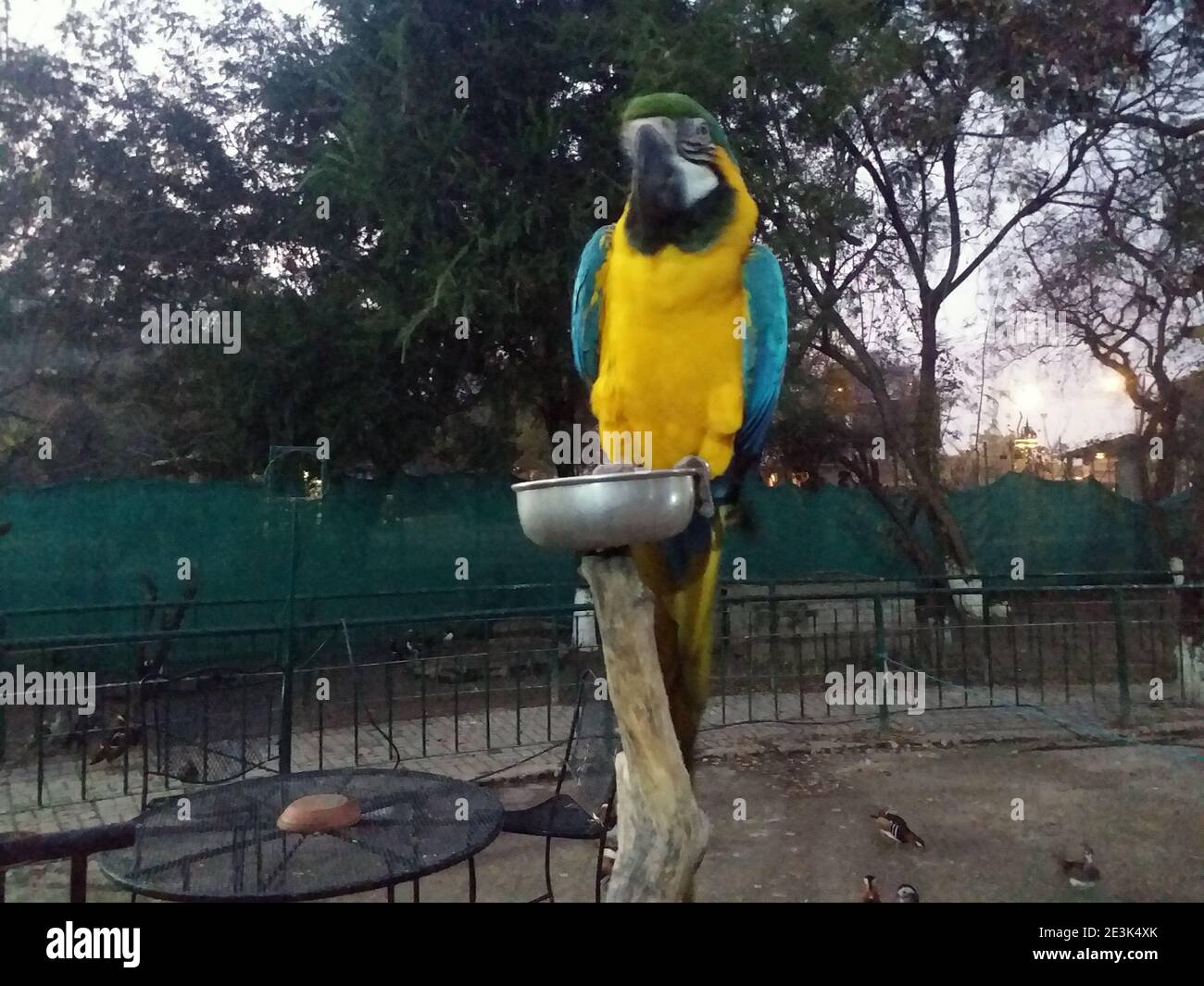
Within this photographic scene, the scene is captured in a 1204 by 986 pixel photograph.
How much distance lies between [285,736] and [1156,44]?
9012 mm

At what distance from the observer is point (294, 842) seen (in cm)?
251

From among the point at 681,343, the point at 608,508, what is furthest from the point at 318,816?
the point at 681,343

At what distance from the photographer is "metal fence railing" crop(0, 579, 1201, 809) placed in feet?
19.8

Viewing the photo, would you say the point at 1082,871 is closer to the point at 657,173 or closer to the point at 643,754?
the point at 643,754

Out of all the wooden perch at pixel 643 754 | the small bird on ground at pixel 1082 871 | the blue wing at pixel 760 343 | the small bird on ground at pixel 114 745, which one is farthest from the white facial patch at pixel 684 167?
the small bird on ground at pixel 114 745

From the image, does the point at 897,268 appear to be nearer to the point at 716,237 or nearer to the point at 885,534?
the point at 885,534

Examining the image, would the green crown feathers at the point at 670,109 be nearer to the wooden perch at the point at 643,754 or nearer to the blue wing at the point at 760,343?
the blue wing at the point at 760,343

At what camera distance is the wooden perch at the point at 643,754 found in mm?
2148

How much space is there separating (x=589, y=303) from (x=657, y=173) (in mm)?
578

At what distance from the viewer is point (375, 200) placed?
776 cm

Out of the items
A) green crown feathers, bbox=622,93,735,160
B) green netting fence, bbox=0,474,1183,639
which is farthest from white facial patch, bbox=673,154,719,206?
green netting fence, bbox=0,474,1183,639

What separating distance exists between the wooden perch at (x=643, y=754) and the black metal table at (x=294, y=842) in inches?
19.6

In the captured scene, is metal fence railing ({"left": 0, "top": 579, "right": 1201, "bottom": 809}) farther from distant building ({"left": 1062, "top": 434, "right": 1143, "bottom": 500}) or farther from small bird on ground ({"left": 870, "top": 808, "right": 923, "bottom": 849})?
distant building ({"left": 1062, "top": 434, "right": 1143, "bottom": 500})
